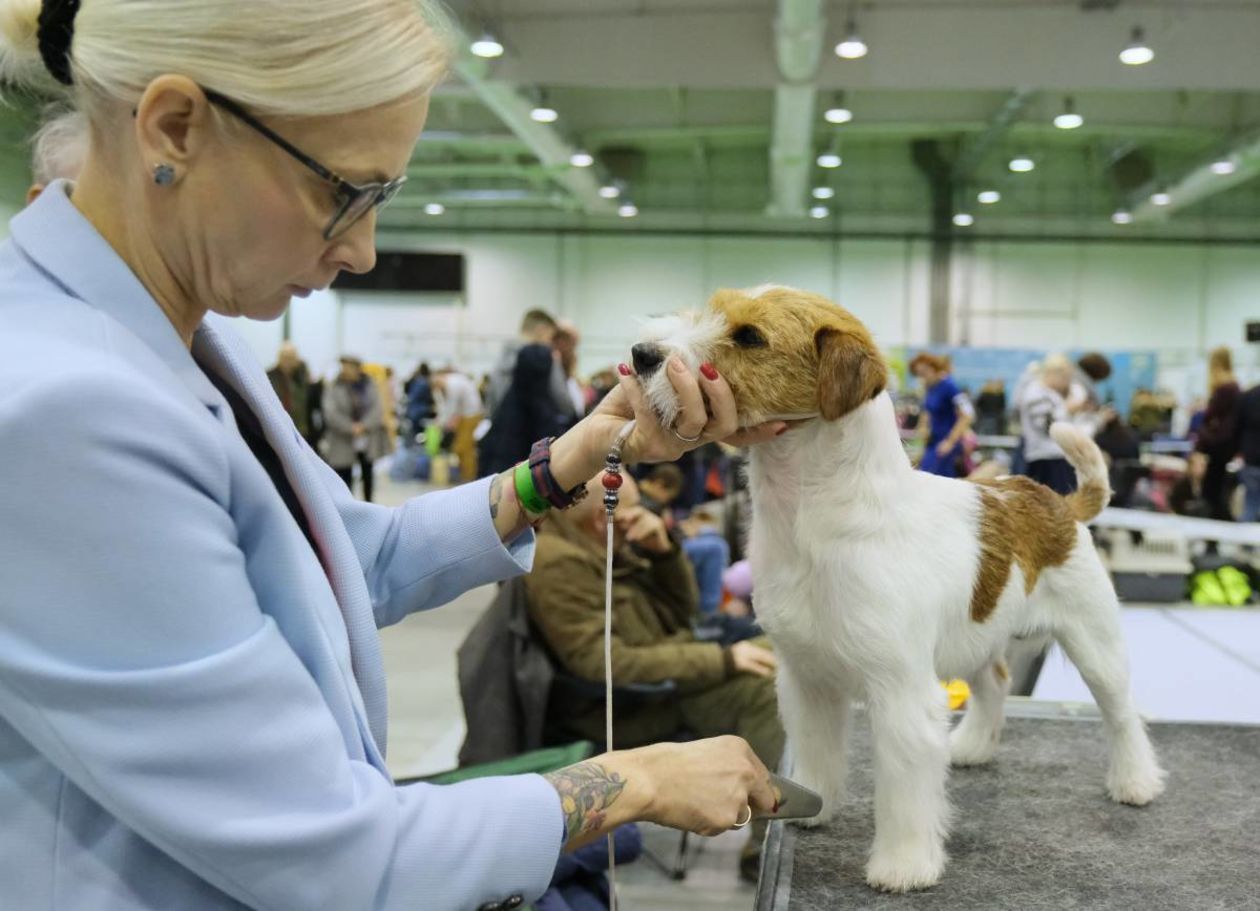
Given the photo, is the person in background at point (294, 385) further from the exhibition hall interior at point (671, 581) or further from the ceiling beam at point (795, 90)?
the ceiling beam at point (795, 90)

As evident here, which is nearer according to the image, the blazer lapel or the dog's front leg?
the blazer lapel

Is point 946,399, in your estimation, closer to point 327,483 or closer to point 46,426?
point 327,483

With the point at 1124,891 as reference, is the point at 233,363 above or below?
above

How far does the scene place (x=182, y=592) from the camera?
73 centimetres

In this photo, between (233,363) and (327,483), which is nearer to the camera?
(233,363)

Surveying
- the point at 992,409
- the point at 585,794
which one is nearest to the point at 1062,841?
the point at 585,794

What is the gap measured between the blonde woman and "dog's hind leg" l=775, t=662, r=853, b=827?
522mm

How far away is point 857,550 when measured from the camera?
134cm

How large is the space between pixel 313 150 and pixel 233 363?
30cm

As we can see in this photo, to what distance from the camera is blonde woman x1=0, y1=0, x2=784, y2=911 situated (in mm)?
709

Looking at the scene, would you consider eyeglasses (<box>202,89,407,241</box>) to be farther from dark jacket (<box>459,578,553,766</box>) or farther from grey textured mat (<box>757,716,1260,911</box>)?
dark jacket (<box>459,578,553,766</box>)

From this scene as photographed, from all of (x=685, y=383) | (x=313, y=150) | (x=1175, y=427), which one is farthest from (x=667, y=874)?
(x=1175, y=427)

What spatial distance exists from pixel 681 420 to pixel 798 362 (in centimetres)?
17

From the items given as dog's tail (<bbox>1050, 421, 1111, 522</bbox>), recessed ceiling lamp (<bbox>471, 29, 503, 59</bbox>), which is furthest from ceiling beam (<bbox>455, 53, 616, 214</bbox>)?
dog's tail (<bbox>1050, 421, 1111, 522</bbox>)
